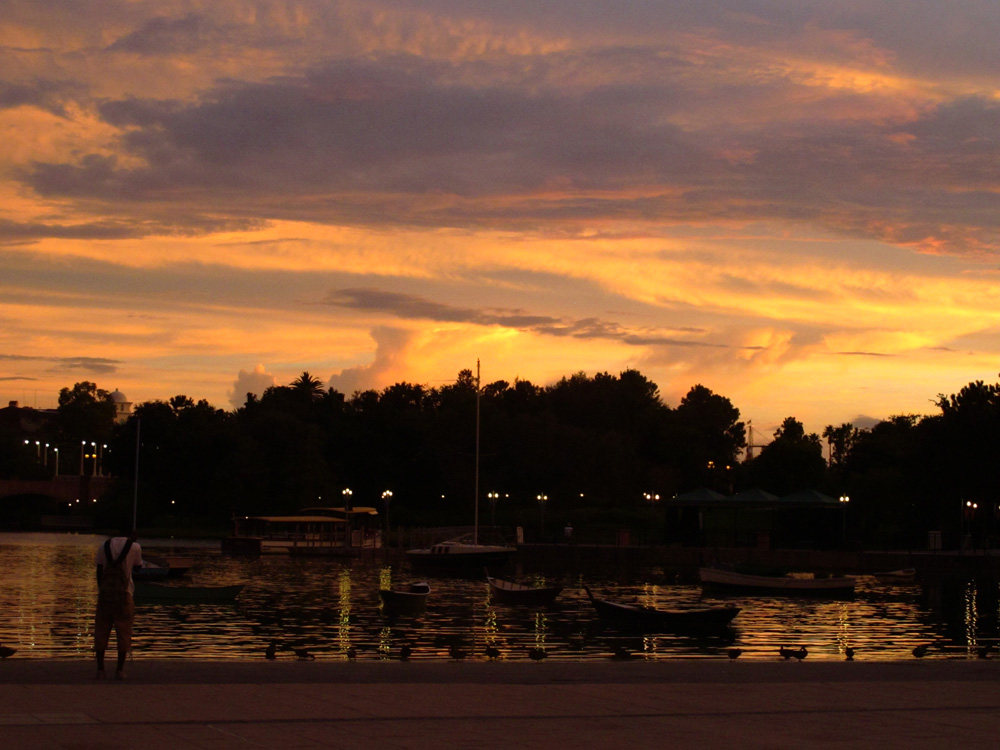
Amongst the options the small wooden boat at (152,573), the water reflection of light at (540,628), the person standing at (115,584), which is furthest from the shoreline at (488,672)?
the small wooden boat at (152,573)

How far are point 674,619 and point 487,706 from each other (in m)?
23.5

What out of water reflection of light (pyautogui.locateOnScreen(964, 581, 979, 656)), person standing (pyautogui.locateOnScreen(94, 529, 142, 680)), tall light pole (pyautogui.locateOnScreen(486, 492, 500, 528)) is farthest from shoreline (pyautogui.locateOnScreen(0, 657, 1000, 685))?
tall light pole (pyautogui.locateOnScreen(486, 492, 500, 528))

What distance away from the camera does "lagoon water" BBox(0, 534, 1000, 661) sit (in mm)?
31938

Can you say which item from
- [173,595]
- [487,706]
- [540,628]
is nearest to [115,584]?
[487,706]

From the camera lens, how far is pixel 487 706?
14.7 metres

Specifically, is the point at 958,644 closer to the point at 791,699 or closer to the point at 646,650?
the point at 646,650

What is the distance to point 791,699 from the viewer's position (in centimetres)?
1602

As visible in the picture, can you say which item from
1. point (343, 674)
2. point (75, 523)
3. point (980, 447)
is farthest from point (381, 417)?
point (343, 674)

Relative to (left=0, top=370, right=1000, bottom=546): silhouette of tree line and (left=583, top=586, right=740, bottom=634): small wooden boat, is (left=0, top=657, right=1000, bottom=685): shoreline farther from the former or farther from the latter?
(left=0, top=370, right=1000, bottom=546): silhouette of tree line

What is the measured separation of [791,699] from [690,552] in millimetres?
63035

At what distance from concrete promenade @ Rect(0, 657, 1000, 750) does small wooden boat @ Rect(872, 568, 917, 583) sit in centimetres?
4942

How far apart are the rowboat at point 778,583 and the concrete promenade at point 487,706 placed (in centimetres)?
3759

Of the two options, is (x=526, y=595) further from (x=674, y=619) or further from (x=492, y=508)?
(x=492, y=508)

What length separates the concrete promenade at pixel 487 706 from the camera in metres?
12.3
